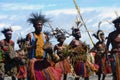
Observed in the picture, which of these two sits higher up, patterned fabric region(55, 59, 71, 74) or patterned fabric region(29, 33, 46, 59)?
patterned fabric region(29, 33, 46, 59)

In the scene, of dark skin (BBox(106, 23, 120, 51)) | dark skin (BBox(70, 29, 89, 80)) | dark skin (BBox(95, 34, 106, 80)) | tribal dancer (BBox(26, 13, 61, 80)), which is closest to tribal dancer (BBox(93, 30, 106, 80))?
dark skin (BBox(95, 34, 106, 80))

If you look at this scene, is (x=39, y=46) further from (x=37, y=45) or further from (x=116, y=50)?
(x=116, y=50)

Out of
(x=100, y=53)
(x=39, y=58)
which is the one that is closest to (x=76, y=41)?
(x=100, y=53)

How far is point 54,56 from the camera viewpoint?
1102cm

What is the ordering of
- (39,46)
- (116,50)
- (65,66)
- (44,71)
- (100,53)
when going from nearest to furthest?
1. (44,71)
2. (39,46)
3. (116,50)
4. (65,66)
5. (100,53)

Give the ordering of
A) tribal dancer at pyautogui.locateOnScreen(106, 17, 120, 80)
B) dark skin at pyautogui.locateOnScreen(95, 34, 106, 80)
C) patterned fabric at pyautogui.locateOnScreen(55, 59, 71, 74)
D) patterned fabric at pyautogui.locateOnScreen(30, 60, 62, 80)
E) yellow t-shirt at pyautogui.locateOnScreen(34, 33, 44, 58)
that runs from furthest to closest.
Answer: dark skin at pyautogui.locateOnScreen(95, 34, 106, 80)
patterned fabric at pyautogui.locateOnScreen(55, 59, 71, 74)
tribal dancer at pyautogui.locateOnScreen(106, 17, 120, 80)
yellow t-shirt at pyautogui.locateOnScreen(34, 33, 44, 58)
patterned fabric at pyautogui.locateOnScreen(30, 60, 62, 80)

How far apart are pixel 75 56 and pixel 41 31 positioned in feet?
8.18

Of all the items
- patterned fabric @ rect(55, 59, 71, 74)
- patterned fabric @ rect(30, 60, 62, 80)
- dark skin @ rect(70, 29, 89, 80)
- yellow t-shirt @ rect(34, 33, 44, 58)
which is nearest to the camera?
patterned fabric @ rect(30, 60, 62, 80)

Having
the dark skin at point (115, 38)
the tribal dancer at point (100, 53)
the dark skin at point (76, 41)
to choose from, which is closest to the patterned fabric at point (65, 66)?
the dark skin at point (76, 41)

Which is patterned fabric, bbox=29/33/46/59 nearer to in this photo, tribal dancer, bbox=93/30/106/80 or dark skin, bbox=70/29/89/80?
dark skin, bbox=70/29/89/80

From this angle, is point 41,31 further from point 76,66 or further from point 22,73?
point 22,73

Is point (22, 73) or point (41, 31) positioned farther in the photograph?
point (22, 73)

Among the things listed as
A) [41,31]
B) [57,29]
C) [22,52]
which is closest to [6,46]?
[22,52]

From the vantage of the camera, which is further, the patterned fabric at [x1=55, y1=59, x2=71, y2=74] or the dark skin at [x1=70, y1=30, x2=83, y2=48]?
the patterned fabric at [x1=55, y1=59, x2=71, y2=74]
